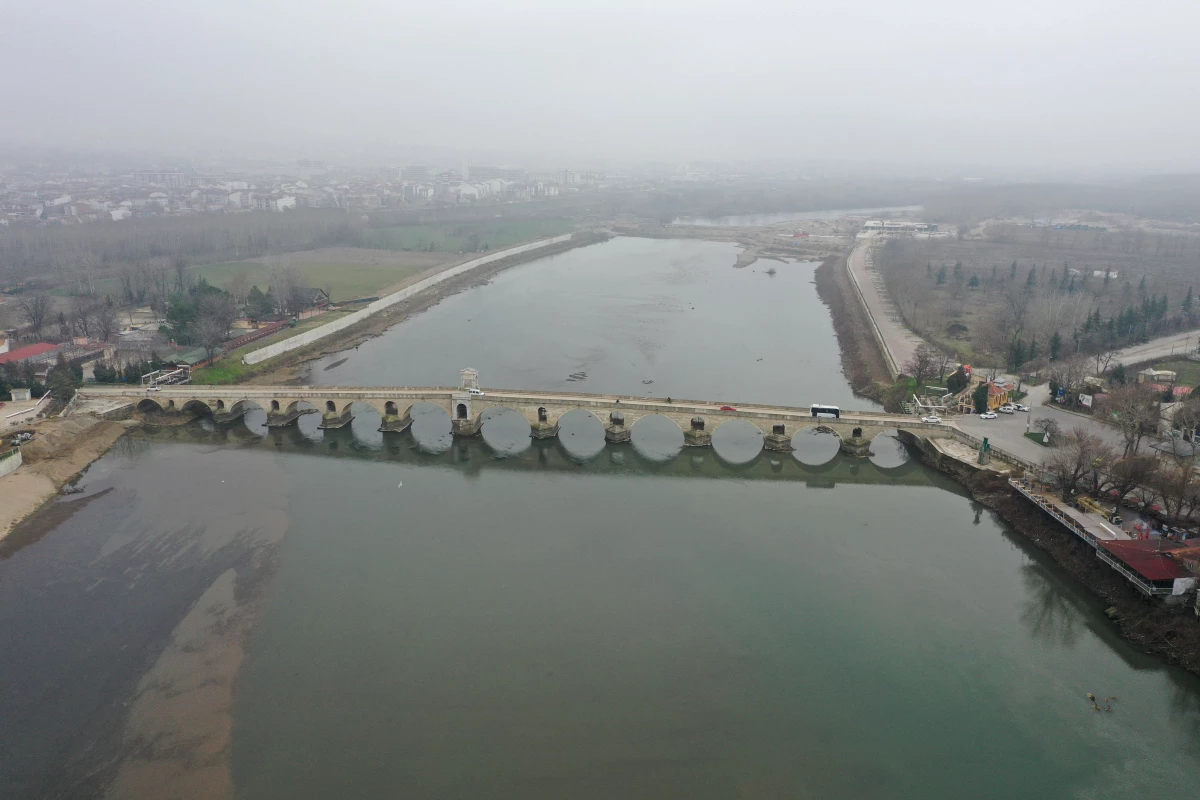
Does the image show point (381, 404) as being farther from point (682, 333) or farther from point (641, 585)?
point (682, 333)

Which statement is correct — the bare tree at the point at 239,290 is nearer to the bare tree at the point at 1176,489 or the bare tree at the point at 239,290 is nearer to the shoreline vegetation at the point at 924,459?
the shoreline vegetation at the point at 924,459

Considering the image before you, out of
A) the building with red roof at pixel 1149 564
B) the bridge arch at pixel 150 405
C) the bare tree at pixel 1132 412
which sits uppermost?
the bare tree at pixel 1132 412

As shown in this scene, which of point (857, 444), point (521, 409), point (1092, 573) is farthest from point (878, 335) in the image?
point (1092, 573)

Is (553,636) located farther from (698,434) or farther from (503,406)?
(503,406)

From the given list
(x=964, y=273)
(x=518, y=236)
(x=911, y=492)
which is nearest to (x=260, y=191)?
(x=518, y=236)

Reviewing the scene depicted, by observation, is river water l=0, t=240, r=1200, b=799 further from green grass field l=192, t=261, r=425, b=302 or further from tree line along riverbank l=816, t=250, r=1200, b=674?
green grass field l=192, t=261, r=425, b=302

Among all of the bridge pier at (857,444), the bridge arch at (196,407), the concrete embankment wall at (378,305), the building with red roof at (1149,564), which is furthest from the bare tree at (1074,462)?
the concrete embankment wall at (378,305)
